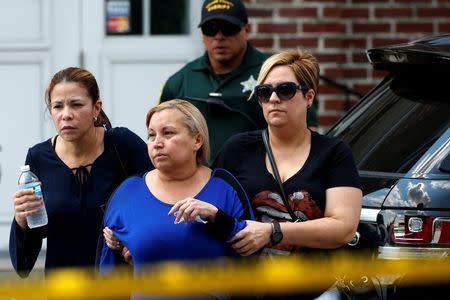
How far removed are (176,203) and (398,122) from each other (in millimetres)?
1433

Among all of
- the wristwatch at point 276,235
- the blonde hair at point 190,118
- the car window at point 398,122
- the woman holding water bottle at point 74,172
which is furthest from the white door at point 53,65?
the wristwatch at point 276,235

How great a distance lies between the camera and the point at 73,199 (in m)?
5.50

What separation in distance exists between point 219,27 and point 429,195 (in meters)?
2.06

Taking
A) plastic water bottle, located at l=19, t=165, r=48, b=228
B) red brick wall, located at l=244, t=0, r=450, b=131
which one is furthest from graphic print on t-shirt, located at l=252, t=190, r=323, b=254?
red brick wall, located at l=244, t=0, r=450, b=131

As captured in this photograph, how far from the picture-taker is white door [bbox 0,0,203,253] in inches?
398

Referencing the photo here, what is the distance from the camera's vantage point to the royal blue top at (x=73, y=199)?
5488 mm

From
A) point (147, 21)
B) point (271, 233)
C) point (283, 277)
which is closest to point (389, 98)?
point (271, 233)

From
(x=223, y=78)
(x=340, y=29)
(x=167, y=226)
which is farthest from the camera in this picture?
(x=340, y=29)

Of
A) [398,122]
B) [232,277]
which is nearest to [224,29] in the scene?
[398,122]

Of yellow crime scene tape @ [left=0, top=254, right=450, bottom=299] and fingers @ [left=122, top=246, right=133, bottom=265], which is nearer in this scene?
yellow crime scene tape @ [left=0, top=254, right=450, bottom=299]

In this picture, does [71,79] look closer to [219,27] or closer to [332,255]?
[332,255]

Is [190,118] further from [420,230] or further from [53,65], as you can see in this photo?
[53,65]

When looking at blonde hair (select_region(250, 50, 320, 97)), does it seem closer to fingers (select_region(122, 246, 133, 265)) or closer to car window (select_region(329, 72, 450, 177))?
car window (select_region(329, 72, 450, 177))

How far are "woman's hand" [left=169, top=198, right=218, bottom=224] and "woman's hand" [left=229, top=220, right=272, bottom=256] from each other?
132 millimetres
